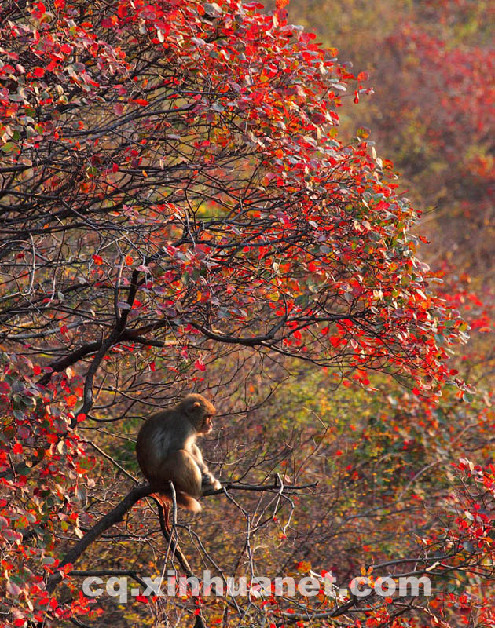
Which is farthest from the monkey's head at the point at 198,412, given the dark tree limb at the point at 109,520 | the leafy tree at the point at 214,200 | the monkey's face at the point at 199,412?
the dark tree limb at the point at 109,520

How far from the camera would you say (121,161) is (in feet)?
28.1

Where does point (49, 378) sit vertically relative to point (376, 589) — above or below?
above

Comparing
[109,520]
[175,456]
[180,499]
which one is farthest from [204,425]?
[109,520]

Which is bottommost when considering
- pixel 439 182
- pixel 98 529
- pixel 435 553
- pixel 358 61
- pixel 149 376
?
pixel 98 529

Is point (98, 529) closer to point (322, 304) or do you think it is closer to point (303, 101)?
point (322, 304)

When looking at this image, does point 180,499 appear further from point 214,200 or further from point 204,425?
point 214,200

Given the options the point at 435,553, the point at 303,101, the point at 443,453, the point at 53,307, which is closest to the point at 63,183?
the point at 53,307

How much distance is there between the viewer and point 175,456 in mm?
7309

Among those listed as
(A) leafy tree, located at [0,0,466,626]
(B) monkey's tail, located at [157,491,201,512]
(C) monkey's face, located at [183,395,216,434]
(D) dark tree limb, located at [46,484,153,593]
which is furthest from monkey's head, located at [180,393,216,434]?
(D) dark tree limb, located at [46,484,153,593]

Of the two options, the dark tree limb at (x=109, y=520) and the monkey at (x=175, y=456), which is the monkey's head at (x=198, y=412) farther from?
the dark tree limb at (x=109, y=520)

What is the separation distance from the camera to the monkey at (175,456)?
287 inches

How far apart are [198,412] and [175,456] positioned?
0.59m

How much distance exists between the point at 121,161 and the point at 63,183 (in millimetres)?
877

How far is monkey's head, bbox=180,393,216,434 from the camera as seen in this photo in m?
7.71
